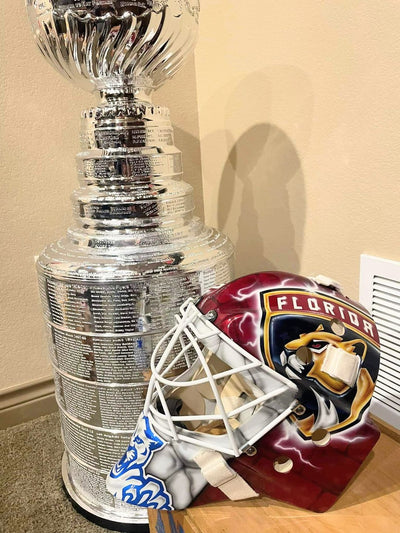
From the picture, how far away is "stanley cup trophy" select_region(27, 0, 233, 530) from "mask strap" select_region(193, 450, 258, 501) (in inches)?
7.5

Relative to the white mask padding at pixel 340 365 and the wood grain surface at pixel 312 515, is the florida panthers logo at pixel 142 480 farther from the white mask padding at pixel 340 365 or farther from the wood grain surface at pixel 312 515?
the white mask padding at pixel 340 365

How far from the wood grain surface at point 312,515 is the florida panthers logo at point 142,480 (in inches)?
1.4

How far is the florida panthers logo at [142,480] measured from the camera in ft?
1.64

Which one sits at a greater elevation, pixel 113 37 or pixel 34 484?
pixel 113 37

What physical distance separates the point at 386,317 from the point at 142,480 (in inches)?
15.8

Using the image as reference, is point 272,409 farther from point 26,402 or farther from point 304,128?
point 26,402

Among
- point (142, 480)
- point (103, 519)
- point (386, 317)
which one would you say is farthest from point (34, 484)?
point (386, 317)

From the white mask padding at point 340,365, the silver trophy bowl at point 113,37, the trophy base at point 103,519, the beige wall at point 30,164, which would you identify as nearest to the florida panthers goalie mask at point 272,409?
the white mask padding at point 340,365

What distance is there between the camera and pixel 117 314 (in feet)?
2.07

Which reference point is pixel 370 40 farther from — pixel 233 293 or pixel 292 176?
pixel 233 293

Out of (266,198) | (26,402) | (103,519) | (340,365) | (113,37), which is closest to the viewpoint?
(340,365)

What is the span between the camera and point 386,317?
67 cm

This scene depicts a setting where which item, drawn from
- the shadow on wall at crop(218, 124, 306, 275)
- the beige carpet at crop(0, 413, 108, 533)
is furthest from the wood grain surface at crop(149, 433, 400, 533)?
the shadow on wall at crop(218, 124, 306, 275)

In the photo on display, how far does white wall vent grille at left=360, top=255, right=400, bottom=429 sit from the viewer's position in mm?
656
